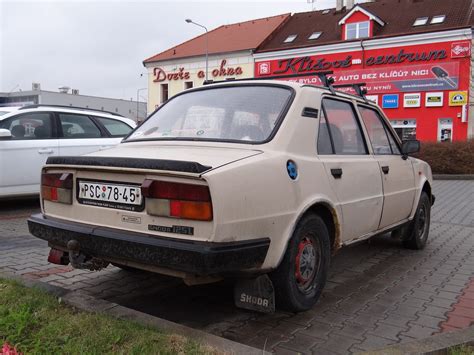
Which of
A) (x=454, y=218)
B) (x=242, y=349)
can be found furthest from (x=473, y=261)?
(x=242, y=349)

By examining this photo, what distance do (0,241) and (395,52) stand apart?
1107 inches

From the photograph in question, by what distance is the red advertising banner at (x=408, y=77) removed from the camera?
27.1 m

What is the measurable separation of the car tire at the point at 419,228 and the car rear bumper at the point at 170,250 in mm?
3312

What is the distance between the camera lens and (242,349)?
2602 millimetres

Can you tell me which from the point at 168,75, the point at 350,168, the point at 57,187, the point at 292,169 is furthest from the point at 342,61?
the point at 57,187

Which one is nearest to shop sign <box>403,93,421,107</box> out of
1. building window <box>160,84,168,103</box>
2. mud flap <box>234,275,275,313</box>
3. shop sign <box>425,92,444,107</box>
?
shop sign <box>425,92,444,107</box>

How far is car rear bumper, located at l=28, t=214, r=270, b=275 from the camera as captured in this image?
102 inches

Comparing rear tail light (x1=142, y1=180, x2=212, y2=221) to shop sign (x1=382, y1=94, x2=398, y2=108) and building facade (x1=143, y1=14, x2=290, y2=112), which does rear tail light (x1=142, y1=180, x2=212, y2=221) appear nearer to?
shop sign (x1=382, y1=94, x2=398, y2=108)

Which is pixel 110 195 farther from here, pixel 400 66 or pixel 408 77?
pixel 400 66

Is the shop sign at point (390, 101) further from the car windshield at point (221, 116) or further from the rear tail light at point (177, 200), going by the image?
the rear tail light at point (177, 200)

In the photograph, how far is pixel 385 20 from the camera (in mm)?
31469

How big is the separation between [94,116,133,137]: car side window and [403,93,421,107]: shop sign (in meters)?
23.6

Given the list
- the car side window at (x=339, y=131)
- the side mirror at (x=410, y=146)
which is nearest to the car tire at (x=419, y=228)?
the side mirror at (x=410, y=146)

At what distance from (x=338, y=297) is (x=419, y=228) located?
230cm
